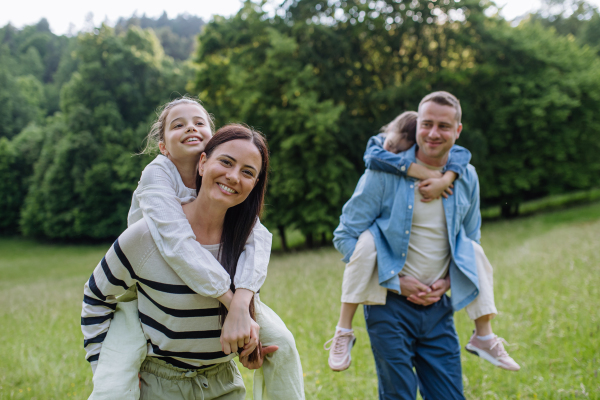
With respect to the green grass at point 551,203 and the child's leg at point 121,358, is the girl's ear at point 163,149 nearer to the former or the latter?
the child's leg at point 121,358

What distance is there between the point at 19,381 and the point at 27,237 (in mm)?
35512

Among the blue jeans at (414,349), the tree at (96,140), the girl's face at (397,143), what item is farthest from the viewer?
the tree at (96,140)

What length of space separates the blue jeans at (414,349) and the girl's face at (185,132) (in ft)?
5.24

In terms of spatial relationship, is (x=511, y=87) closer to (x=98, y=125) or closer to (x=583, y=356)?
(x=583, y=356)

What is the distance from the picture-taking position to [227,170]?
81.9 inches

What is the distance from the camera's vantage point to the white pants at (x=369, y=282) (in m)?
2.96

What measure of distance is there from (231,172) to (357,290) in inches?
53.9

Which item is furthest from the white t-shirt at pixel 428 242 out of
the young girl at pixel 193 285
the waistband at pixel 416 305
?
the young girl at pixel 193 285

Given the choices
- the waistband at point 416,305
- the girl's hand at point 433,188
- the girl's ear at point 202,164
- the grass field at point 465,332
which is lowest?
the grass field at point 465,332

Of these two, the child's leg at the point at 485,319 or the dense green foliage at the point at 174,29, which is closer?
the child's leg at the point at 485,319

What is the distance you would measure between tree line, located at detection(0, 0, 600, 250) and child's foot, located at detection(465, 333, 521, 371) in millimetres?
10854

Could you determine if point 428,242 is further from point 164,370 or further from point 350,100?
point 350,100

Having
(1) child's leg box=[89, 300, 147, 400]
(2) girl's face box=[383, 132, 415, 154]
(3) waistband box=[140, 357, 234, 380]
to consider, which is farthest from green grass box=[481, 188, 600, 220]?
(1) child's leg box=[89, 300, 147, 400]

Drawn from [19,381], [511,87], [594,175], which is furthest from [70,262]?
[594,175]
